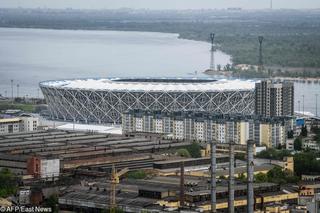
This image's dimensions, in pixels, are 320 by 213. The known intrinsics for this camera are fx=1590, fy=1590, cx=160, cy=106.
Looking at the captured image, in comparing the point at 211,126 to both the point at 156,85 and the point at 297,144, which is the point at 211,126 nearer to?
the point at 297,144

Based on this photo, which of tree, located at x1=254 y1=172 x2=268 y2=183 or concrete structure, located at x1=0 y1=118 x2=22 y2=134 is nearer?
tree, located at x1=254 y1=172 x2=268 y2=183

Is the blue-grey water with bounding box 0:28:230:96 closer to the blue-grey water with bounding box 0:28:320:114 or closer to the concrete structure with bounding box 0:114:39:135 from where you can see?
the blue-grey water with bounding box 0:28:320:114

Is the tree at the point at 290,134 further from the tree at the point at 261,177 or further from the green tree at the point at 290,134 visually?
the tree at the point at 261,177

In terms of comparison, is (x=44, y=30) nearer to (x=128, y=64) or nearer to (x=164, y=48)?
(x=164, y=48)

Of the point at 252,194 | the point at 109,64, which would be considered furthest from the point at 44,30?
the point at 252,194

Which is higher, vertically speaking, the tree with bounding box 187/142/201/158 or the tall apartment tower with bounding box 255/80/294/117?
the tall apartment tower with bounding box 255/80/294/117

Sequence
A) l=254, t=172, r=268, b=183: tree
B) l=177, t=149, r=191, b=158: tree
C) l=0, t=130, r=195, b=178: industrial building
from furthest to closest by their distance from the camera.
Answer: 1. l=177, t=149, r=191, b=158: tree
2. l=0, t=130, r=195, b=178: industrial building
3. l=254, t=172, r=268, b=183: tree

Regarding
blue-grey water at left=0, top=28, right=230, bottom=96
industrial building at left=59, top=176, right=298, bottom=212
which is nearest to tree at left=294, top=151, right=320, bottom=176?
industrial building at left=59, top=176, right=298, bottom=212
